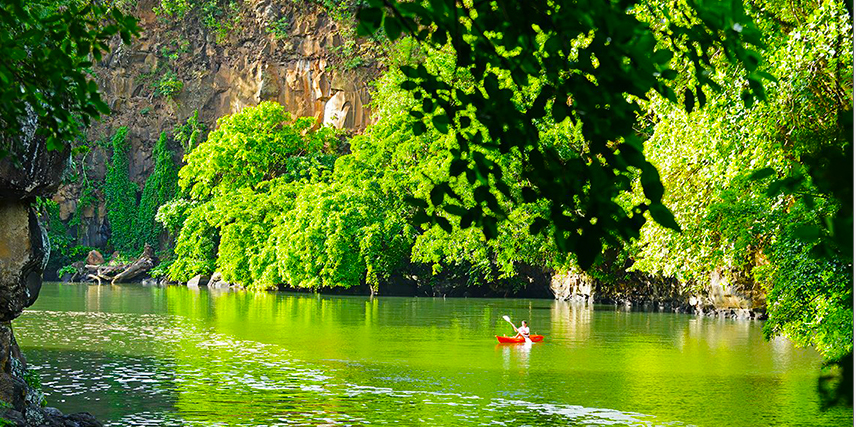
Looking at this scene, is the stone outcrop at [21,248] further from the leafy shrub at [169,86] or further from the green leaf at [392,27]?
the leafy shrub at [169,86]

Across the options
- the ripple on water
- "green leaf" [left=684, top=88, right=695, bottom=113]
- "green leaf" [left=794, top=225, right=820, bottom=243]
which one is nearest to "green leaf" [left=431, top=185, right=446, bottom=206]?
"green leaf" [left=684, top=88, right=695, bottom=113]

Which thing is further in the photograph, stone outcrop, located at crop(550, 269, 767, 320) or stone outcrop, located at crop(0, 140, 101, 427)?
stone outcrop, located at crop(550, 269, 767, 320)

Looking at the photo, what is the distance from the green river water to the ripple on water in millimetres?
40

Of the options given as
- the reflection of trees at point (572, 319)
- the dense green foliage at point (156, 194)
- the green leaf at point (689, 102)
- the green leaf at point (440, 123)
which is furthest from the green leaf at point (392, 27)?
the dense green foliage at point (156, 194)

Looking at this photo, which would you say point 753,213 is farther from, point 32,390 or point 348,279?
point 348,279

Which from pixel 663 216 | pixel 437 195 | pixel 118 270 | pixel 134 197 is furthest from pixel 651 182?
pixel 134 197

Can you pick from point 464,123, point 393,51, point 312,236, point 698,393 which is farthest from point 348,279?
point 464,123

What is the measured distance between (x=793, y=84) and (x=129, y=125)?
177 feet

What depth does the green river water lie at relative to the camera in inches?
591

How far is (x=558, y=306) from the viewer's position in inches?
1606

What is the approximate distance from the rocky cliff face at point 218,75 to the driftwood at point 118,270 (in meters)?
4.55

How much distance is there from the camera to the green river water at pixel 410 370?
1500cm

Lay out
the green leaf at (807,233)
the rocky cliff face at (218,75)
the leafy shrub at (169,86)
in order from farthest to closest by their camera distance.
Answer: the leafy shrub at (169,86), the rocky cliff face at (218,75), the green leaf at (807,233)

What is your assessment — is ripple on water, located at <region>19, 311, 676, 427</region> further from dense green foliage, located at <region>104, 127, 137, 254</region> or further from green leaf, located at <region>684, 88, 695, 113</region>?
dense green foliage, located at <region>104, 127, 137, 254</region>
